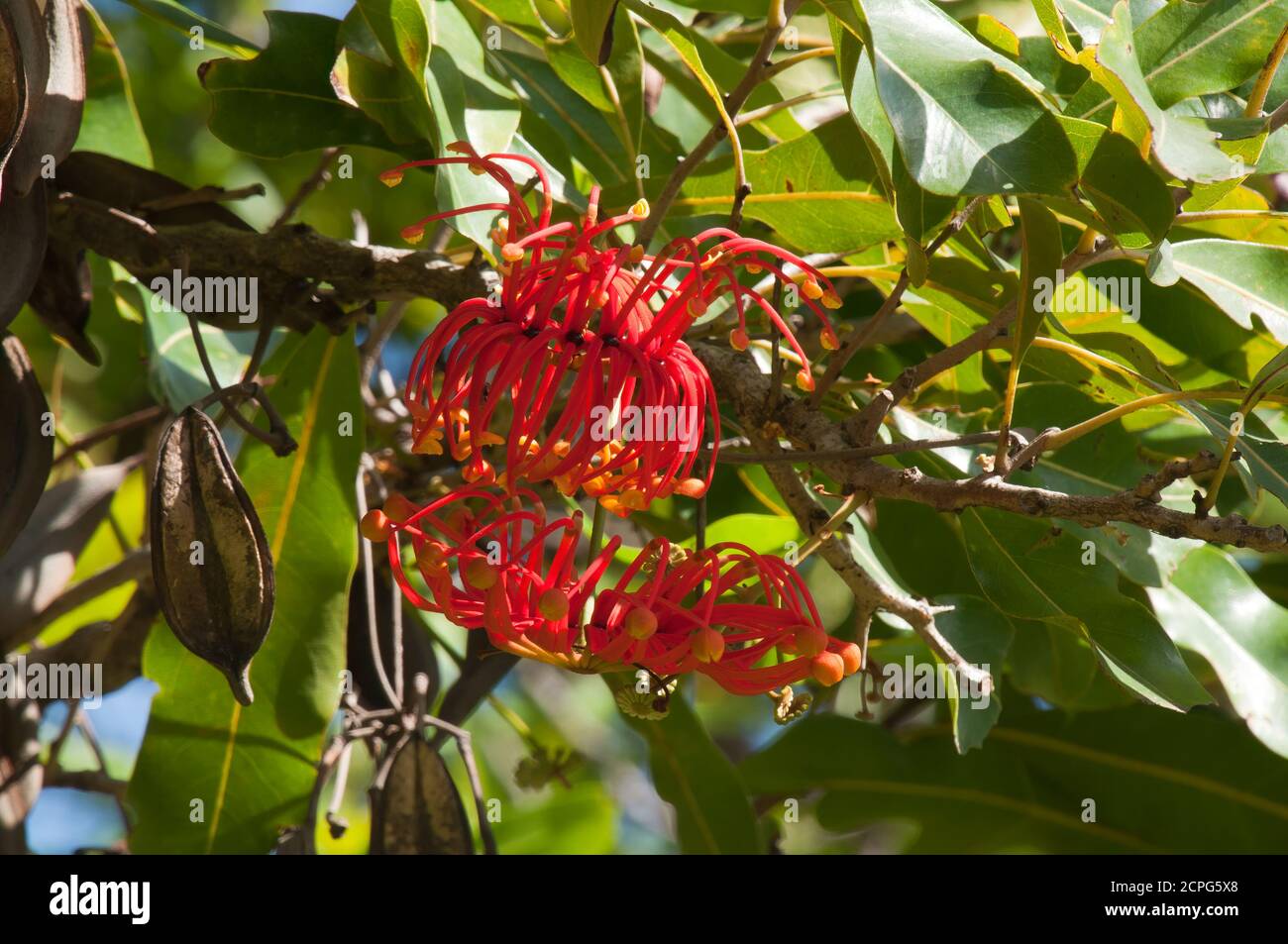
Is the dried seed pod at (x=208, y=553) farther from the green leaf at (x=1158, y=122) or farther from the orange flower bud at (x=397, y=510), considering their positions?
the green leaf at (x=1158, y=122)

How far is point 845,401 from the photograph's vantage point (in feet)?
5.27

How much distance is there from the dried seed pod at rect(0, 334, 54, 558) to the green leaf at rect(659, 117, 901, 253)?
87cm

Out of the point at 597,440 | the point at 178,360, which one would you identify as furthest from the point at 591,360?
the point at 178,360

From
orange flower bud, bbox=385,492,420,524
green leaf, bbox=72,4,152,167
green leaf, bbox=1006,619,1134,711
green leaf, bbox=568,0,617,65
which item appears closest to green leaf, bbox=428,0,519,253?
green leaf, bbox=568,0,617,65

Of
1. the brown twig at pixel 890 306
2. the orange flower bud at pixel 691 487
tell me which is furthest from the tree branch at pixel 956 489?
the orange flower bud at pixel 691 487

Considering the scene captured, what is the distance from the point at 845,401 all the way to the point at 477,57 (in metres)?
0.60

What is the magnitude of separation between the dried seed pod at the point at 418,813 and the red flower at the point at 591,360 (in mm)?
635

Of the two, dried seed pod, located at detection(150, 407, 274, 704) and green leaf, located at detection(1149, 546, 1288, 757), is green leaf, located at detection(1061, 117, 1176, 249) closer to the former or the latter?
green leaf, located at detection(1149, 546, 1288, 757)

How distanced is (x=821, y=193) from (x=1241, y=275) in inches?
18.5

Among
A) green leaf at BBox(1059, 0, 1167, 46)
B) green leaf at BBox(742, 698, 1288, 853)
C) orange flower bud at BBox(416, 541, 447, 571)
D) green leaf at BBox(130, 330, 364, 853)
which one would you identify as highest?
green leaf at BBox(1059, 0, 1167, 46)

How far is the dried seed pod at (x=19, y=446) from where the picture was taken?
1534 millimetres

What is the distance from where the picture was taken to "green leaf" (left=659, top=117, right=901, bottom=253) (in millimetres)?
1573
